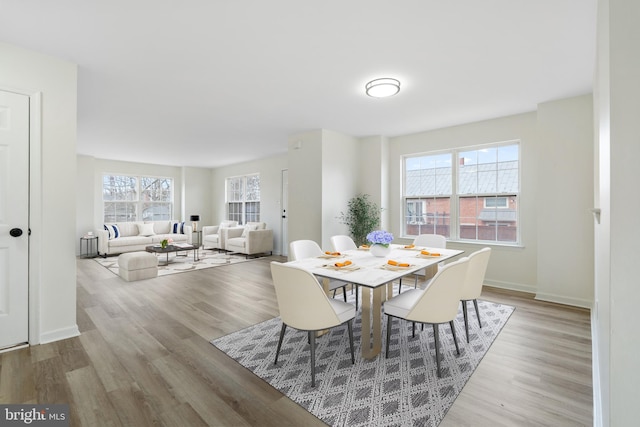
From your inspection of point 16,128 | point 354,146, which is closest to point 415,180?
point 354,146

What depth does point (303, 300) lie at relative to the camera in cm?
198

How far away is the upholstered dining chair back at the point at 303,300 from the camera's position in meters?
1.92

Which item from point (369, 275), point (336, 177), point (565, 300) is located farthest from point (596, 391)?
point (336, 177)

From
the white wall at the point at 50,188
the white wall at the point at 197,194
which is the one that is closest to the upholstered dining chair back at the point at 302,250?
the white wall at the point at 50,188

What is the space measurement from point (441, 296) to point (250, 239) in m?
5.65

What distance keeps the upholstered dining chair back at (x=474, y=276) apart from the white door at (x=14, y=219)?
3905 millimetres

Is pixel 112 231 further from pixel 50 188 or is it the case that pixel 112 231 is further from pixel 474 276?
pixel 474 276

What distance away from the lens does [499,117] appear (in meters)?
4.40

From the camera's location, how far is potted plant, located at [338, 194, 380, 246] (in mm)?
5277

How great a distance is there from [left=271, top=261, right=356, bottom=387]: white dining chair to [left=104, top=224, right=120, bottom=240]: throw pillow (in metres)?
7.03

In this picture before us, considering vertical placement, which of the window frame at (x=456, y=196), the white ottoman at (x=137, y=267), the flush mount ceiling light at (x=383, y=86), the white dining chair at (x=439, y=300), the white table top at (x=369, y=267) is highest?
the flush mount ceiling light at (x=383, y=86)

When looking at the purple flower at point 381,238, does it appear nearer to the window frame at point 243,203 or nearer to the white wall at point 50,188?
the white wall at point 50,188

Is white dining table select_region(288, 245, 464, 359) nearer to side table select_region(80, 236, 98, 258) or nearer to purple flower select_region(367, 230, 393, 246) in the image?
purple flower select_region(367, 230, 393, 246)

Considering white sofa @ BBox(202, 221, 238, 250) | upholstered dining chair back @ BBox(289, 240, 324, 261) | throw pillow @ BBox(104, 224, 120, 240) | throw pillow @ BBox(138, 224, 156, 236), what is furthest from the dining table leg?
throw pillow @ BBox(138, 224, 156, 236)
